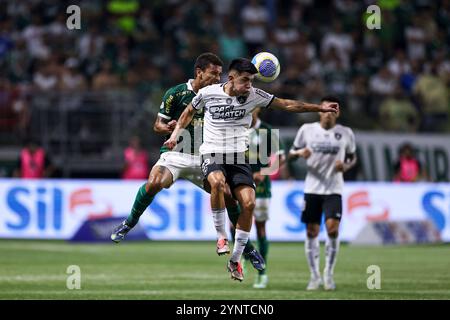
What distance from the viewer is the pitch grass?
16.1 m

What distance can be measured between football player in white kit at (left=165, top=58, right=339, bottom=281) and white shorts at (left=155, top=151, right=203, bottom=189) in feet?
3.04

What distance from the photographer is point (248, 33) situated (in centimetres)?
3086

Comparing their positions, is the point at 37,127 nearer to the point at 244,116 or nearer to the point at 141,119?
the point at 141,119

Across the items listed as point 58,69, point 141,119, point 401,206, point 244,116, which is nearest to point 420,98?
point 401,206

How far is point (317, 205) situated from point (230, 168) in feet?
10.6

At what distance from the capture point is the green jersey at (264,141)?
59.1 ft

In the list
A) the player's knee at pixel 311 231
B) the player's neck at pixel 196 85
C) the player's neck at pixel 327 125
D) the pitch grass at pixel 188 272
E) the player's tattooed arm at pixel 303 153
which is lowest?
the pitch grass at pixel 188 272

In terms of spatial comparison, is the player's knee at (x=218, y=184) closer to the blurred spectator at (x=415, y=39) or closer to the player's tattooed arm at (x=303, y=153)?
the player's tattooed arm at (x=303, y=153)

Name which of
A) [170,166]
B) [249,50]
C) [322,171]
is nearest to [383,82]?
[249,50]

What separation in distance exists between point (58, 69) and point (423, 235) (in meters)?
9.96

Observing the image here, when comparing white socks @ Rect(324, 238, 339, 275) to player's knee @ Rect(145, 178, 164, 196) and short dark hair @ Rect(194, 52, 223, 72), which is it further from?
short dark hair @ Rect(194, 52, 223, 72)

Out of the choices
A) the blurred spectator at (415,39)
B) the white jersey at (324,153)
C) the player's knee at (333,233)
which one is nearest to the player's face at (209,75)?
the white jersey at (324,153)

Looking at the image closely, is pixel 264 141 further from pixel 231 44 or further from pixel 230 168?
pixel 231 44

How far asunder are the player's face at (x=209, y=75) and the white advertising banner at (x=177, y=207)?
10.6 m
